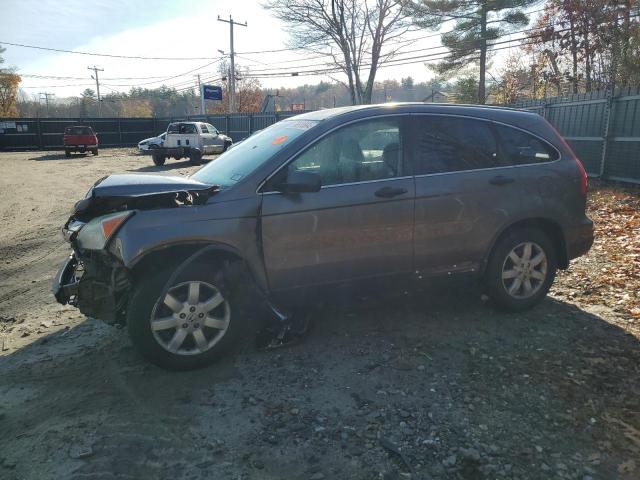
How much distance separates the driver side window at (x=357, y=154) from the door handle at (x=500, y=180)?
2.89ft

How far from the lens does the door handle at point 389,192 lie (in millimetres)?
3873

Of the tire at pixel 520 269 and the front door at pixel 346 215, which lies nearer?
the front door at pixel 346 215

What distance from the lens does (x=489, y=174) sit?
14.0ft

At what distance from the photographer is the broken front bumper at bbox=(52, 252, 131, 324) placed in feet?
11.2

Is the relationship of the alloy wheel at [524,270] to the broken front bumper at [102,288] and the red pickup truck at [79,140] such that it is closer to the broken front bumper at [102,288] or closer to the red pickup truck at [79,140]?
the broken front bumper at [102,288]

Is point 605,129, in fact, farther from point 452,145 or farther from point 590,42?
point 590,42

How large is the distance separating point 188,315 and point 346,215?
1.39 metres

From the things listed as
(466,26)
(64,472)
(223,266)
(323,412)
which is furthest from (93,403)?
(466,26)

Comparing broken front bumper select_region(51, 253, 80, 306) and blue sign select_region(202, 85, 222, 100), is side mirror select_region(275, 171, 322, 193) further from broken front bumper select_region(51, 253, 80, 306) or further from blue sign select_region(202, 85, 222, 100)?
blue sign select_region(202, 85, 222, 100)

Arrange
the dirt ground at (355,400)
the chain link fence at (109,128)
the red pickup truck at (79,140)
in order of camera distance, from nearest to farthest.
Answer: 1. the dirt ground at (355,400)
2. the red pickup truck at (79,140)
3. the chain link fence at (109,128)

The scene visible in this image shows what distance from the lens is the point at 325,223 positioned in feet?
12.2

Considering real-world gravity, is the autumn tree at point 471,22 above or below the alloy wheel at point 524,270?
above

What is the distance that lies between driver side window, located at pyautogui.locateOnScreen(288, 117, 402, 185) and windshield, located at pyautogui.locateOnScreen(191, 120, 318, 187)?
0.23 metres

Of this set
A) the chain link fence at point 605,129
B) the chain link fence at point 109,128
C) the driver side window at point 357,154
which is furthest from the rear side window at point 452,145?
the chain link fence at point 109,128
